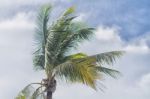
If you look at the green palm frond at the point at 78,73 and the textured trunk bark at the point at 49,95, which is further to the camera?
the textured trunk bark at the point at 49,95

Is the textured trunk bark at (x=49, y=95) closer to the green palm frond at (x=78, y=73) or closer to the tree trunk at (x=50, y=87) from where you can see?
the tree trunk at (x=50, y=87)

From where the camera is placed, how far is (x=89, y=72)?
79.0 feet

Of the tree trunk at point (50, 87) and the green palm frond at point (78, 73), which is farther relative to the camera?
the tree trunk at point (50, 87)

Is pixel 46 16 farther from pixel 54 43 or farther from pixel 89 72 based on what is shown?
pixel 89 72

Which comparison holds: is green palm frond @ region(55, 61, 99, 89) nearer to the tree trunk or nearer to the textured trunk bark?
the tree trunk

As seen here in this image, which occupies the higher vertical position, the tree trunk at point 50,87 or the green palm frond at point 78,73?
the tree trunk at point 50,87

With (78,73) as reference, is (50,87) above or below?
above

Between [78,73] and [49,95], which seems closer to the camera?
[78,73]

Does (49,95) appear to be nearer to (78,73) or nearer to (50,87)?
(50,87)

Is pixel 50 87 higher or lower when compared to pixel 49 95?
higher

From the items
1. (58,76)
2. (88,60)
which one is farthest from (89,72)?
(58,76)

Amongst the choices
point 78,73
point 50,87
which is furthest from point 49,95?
point 78,73

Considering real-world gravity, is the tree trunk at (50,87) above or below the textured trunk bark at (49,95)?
above

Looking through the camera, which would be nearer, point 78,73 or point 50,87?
point 78,73
